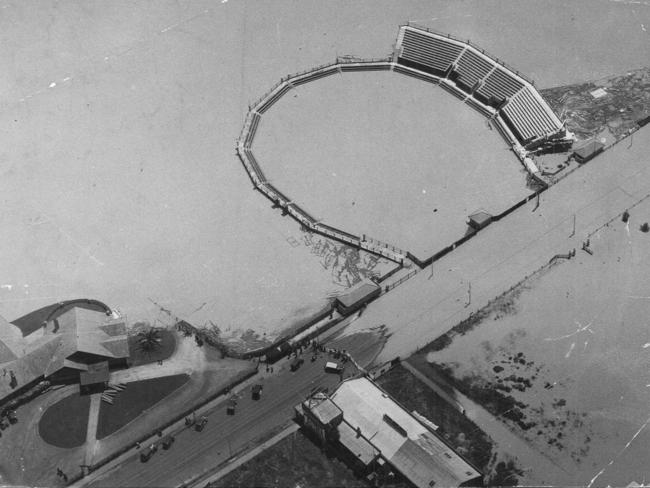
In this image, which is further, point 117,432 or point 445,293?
point 445,293

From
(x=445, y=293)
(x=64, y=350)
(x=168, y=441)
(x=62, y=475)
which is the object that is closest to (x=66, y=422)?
(x=62, y=475)

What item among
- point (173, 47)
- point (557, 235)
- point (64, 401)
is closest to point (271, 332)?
point (64, 401)

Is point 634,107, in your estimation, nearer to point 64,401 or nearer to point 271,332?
point 271,332

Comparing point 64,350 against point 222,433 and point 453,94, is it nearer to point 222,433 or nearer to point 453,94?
point 222,433

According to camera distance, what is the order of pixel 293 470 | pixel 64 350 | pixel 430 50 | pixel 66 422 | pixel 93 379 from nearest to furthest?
pixel 293 470, pixel 66 422, pixel 93 379, pixel 64 350, pixel 430 50

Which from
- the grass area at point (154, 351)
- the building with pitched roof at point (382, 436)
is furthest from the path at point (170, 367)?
the building with pitched roof at point (382, 436)

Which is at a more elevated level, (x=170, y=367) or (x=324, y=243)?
(x=324, y=243)

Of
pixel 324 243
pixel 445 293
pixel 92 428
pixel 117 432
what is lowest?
pixel 117 432
